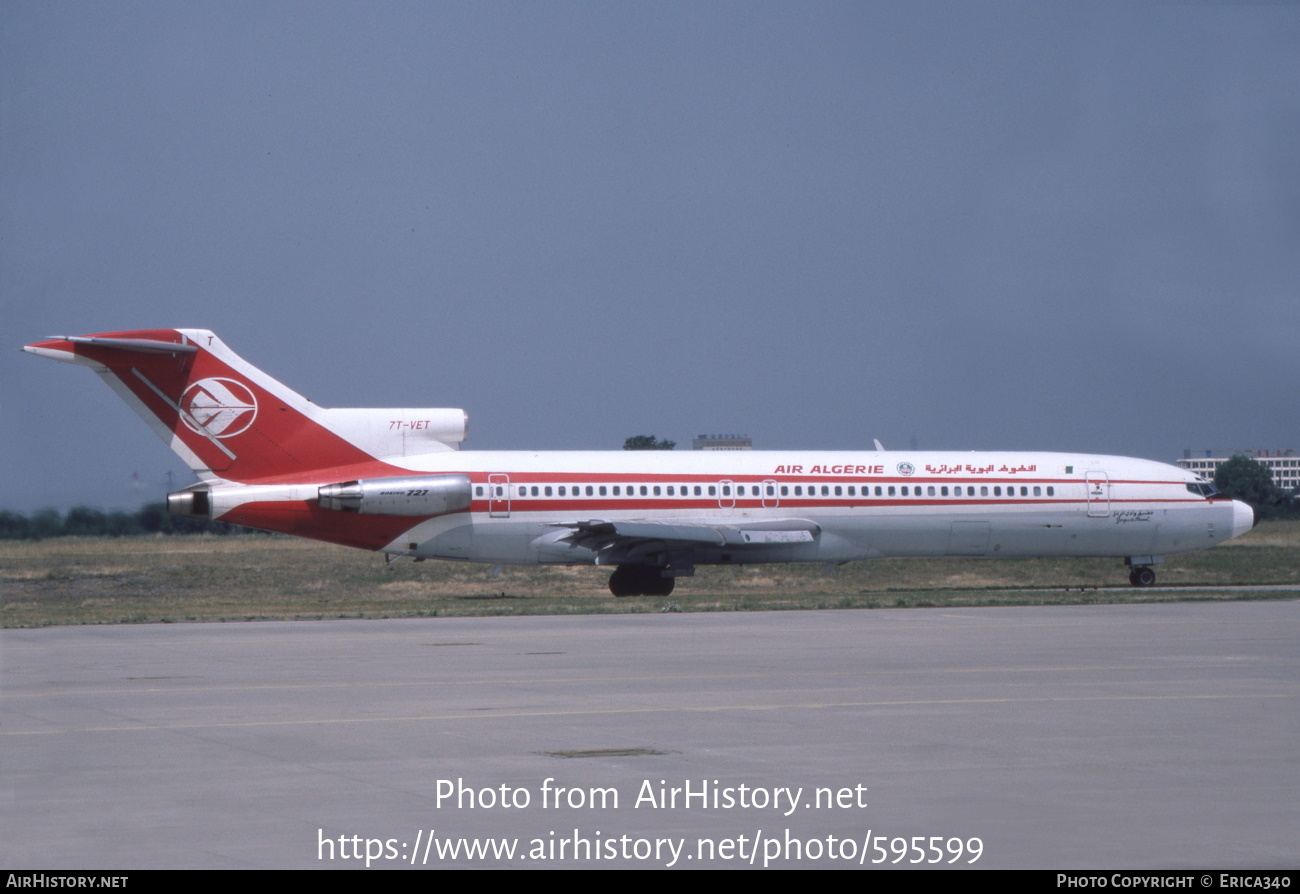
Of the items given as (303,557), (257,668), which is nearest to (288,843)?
(257,668)

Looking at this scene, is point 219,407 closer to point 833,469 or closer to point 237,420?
→ point 237,420

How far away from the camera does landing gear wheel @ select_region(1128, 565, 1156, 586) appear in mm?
40031

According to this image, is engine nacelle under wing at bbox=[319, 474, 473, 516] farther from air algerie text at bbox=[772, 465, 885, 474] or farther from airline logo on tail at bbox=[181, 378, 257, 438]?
air algerie text at bbox=[772, 465, 885, 474]

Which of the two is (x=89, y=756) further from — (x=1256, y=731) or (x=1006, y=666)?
(x=1006, y=666)

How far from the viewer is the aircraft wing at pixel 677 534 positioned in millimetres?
35812

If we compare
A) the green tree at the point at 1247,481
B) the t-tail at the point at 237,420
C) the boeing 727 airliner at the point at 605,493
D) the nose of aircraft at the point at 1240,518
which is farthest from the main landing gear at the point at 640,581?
the green tree at the point at 1247,481

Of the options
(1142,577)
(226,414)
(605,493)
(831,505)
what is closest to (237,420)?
(226,414)

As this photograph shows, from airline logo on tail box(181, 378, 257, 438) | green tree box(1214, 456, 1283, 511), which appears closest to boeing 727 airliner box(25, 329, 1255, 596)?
airline logo on tail box(181, 378, 257, 438)

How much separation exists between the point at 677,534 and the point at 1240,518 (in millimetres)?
15771

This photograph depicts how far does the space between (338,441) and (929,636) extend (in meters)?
17.1

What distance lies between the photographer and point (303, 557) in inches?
2159

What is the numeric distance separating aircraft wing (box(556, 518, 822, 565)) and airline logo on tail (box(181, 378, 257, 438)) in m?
7.78

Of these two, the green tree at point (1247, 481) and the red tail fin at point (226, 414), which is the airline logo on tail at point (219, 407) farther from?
the green tree at point (1247, 481)

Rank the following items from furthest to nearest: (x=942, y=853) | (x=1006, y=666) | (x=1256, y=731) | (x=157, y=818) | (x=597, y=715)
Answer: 1. (x=1006, y=666)
2. (x=597, y=715)
3. (x=1256, y=731)
4. (x=157, y=818)
5. (x=942, y=853)
